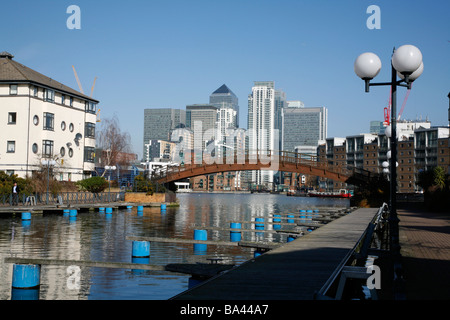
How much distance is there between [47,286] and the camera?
1236cm

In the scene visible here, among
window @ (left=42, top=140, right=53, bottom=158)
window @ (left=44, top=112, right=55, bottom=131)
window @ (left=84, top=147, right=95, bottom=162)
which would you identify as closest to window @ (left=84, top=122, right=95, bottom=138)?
window @ (left=84, top=147, right=95, bottom=162)

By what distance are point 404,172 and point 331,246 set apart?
132 m

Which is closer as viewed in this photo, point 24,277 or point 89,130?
point 24,277

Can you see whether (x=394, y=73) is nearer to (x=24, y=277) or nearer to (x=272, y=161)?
(x=24, y=277)

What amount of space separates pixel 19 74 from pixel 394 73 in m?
48.3

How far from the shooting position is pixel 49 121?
182 ft

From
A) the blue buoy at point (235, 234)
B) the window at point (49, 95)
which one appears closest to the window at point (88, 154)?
the window at point (49, 95)

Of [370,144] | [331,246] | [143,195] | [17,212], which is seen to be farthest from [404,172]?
[331,246]

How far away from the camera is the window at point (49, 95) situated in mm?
54956

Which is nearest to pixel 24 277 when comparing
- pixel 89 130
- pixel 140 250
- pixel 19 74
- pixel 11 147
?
pixel 140 250

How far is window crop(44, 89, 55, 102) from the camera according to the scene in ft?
180
